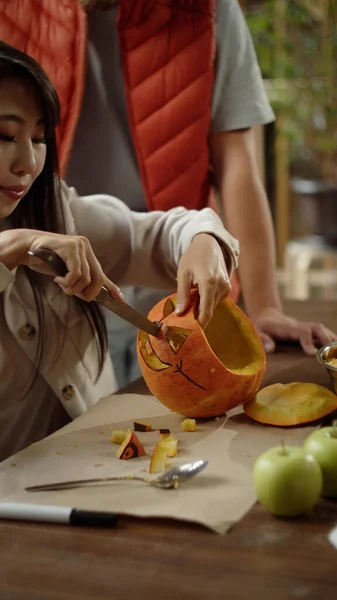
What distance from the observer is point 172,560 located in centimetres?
73

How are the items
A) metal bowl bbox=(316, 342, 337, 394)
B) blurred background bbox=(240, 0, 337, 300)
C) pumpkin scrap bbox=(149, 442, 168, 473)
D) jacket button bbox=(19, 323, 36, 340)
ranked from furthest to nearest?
1. blurred background bbox=(240, 0, 337, 300)
2. jacket button bbox=(19, 323, 36, 340)
3. metal bowl bbox=(316, 342, 337, 394)
4. pumpkin scrap bbox=(149, 442, 168, 473)

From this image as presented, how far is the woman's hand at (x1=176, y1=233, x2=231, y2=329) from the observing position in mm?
1117

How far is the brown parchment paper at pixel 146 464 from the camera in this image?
33.0 inches

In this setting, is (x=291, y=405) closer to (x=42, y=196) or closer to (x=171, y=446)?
(x=171, y=446)

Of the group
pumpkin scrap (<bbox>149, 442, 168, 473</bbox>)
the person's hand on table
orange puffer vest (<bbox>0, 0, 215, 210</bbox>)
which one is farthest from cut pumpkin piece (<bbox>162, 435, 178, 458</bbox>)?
orange puffer vest (<bbox>0, 0, 215, 210</bbox>)

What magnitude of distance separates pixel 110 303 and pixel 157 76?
0.72m

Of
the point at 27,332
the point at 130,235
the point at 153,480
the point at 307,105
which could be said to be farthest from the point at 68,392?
the point at 307,105

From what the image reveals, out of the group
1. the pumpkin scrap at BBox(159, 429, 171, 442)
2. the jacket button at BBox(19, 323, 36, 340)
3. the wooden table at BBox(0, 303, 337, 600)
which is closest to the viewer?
the wooden table at BBox(0, 303, 337, 600)

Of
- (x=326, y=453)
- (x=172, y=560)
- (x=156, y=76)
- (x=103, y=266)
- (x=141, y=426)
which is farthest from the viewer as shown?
(x=156, y=76)

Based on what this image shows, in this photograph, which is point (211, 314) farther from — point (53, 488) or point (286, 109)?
point (286, 109)

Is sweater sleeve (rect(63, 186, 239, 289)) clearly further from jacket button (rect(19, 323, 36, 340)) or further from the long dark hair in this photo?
jacket button (rect(19, 323, 36, 340))

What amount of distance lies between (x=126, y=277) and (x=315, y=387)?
0.47 meters

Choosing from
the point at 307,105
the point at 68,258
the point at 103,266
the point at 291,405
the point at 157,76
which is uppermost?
the point at 157,76

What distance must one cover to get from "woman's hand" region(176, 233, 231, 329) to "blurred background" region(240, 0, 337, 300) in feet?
7.53
